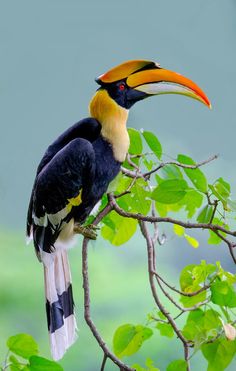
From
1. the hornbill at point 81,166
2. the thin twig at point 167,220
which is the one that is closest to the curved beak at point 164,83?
the hornbill at point 81,166

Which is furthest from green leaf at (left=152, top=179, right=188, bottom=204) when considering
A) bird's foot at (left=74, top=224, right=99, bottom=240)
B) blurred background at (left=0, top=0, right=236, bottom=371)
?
blurred background at (left=0, top=0, right=236, bottom=371)

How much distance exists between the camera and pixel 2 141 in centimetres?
206

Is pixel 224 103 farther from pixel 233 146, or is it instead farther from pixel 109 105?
pixel 109 105

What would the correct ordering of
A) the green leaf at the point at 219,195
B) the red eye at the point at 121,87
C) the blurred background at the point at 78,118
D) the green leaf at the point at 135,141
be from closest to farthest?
1. the green leaf at the point at 219,195
2. the red eye at the point at 121,87
3. the green leaf at the point at 135,141
4. the blurred background at the point at 78,118

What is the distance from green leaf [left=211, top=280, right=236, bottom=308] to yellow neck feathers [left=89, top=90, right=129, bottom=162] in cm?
27

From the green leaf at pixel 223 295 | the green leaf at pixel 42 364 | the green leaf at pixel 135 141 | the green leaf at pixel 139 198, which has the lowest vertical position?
the green leaf at pixel 223 295

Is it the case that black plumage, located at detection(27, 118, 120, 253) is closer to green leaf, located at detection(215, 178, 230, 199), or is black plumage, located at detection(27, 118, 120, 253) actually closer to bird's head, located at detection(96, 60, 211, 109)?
A: bird's head, located at detection(96, 60, 211, 109)

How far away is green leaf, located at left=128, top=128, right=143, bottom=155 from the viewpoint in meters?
1.37

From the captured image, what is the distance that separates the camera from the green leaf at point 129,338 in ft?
4.40

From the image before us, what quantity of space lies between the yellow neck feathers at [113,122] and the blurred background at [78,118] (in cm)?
81

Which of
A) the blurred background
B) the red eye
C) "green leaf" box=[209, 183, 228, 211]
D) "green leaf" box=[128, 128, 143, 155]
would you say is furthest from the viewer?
the blurred background

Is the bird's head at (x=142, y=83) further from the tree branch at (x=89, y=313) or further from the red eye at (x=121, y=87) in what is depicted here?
the tree branch at (x=89, y=313)

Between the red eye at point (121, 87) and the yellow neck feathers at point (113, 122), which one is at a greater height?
the red eye at point (121, 87)

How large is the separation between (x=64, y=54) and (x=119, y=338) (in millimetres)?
1020
